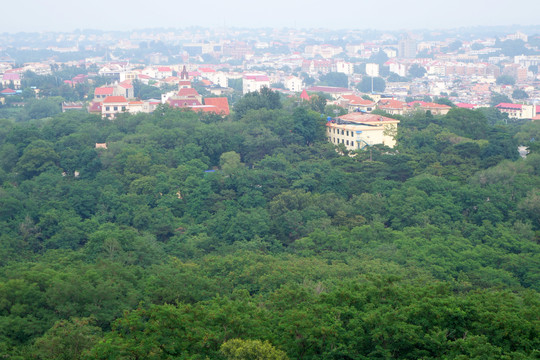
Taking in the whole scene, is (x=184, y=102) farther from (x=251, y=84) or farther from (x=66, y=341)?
(x=251, y=84)

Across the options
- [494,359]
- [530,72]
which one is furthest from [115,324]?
[530,72]

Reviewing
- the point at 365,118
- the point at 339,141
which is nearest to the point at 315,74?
the point at 365,118

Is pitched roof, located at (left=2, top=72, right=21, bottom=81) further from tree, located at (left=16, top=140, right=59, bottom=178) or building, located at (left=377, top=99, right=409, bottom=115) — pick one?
tree, located at (left=16, top=140, right=59, bottom=178)

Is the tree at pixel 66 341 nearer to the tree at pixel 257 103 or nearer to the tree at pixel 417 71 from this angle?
the tree at pixel 257 103

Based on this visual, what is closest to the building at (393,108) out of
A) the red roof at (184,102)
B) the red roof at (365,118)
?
the red roof at (365,118)

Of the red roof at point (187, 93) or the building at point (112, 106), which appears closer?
the building at point (112, 106)
